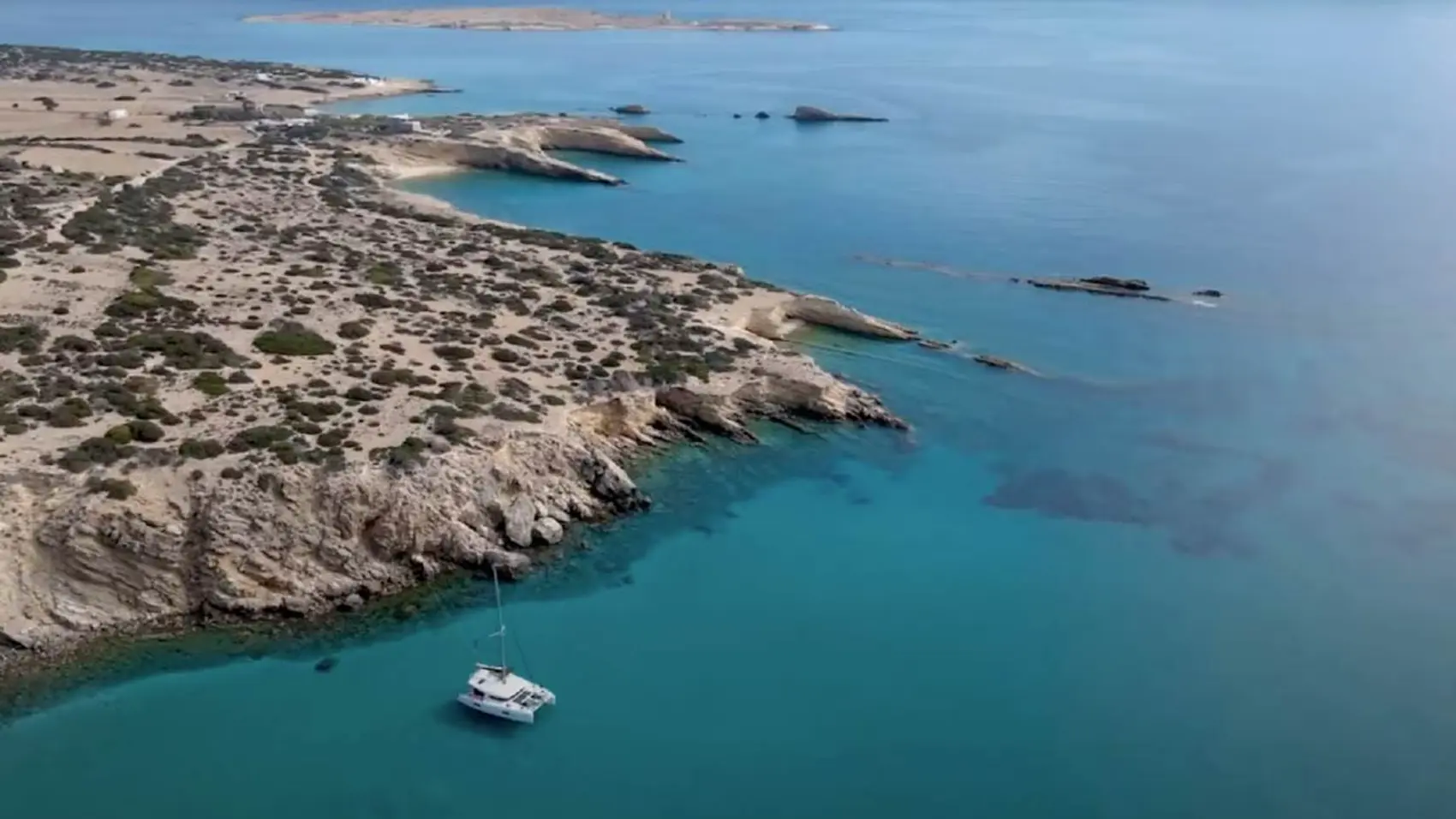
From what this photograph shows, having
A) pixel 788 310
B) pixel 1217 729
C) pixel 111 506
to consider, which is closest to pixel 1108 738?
pixel 1217 729

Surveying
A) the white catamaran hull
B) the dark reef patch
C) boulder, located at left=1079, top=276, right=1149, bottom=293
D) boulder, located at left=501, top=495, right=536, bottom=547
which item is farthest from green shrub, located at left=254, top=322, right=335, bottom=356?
boulder, located at left=1079, top=276, right=1149, bottom=293

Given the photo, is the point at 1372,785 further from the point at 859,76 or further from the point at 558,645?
the point at 859,76

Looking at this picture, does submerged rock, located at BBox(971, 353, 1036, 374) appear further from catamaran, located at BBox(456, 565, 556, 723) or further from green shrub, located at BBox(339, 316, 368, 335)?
catamaran, located at BBox(456, 565, 556, 723)

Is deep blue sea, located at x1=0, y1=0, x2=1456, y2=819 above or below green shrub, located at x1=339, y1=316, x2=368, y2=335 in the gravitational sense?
below

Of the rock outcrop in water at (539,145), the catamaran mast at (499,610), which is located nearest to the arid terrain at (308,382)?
the catamaran mast at (499,610)

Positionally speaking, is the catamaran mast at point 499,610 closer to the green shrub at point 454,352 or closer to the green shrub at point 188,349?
the green shrub at point 454,352

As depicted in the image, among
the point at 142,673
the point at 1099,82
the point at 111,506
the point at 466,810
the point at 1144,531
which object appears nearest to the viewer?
the point at 466,810
